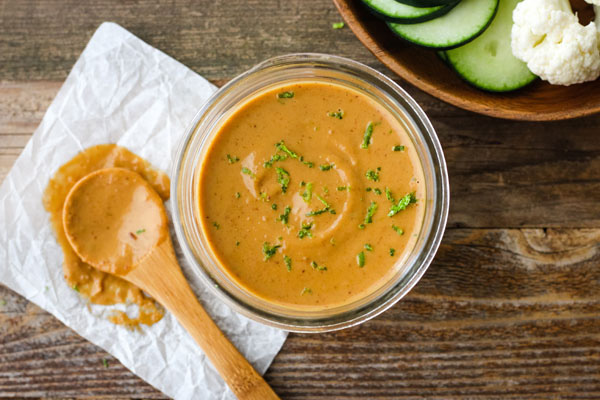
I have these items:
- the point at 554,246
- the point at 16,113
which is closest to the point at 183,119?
the point at 16,113

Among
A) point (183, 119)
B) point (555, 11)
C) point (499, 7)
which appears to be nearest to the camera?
point (555, 11)

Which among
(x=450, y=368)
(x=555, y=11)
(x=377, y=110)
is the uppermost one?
(x=377, y=110)

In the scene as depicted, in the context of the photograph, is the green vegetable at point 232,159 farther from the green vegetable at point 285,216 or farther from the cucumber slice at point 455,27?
the cucumber slice at point 455,27

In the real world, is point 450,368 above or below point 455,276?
below

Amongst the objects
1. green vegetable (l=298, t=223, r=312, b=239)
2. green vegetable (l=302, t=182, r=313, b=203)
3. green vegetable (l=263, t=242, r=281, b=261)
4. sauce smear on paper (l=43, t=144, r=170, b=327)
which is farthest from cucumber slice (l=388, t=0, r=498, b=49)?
sauce smear on paper (l=43, t=144, r=170, b=327)

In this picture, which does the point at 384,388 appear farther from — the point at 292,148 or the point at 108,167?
the point at 108,167

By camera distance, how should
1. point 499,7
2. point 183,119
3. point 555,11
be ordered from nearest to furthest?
point 555,11 → point 499,7 → point 183,119

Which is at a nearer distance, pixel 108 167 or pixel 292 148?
pixel 292 148

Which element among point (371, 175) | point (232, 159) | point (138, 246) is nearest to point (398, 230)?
point (371, 175)
